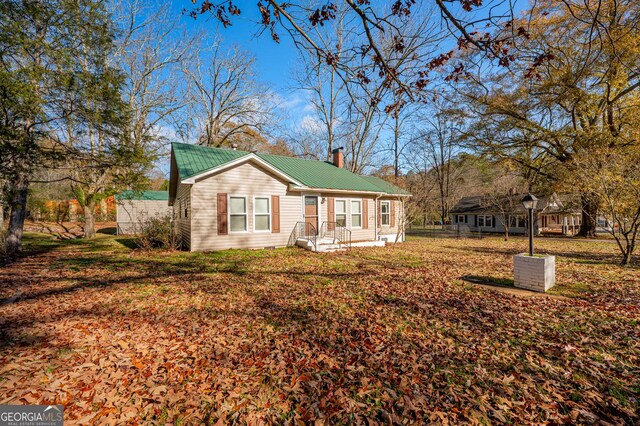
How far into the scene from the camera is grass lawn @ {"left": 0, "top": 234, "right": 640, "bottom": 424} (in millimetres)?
2738

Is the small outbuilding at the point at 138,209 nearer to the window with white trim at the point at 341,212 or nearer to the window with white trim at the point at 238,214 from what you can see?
the window with white trim at the point at 238,214

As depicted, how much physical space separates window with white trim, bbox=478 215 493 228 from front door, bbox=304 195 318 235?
79.4ft

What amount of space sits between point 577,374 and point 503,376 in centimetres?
92

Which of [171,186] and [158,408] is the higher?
[171,186]

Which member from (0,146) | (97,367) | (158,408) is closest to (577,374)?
(158,408)

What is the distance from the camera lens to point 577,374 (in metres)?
3.24

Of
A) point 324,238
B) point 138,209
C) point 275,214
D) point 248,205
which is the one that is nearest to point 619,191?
point 324,238

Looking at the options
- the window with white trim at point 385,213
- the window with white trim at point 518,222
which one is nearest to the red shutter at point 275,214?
the window with white trim at point 385,213

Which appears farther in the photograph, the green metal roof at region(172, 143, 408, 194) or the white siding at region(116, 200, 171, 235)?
the white siding at region(116, 200, 171, 235)

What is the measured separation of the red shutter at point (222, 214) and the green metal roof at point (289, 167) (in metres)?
1.37

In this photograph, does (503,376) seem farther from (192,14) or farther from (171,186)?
(171,186)

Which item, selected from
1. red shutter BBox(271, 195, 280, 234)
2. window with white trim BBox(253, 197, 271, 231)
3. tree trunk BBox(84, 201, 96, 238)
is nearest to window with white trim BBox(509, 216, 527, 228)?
red shutter BBox(271, 195, 280, 234)

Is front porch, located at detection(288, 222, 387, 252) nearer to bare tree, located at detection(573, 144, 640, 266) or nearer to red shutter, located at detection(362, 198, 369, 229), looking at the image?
red shutter, located at detection(362, 198, 369, 229)

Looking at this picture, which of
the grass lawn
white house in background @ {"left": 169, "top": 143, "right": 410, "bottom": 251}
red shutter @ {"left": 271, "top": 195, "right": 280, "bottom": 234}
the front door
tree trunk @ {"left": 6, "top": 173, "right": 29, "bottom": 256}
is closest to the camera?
the grass lawn
